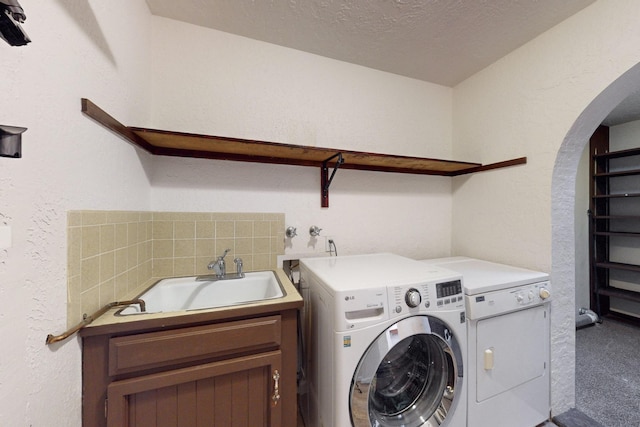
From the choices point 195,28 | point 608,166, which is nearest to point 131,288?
point 195,28

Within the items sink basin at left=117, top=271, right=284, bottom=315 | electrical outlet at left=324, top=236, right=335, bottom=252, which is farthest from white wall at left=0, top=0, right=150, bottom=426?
electrical outlet at left=324, top=236, right=335, bottom=252

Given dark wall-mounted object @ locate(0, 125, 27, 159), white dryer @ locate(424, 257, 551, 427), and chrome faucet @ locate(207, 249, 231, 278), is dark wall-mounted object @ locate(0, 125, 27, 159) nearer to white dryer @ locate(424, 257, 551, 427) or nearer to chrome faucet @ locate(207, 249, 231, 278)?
chrome faucet @ locate(207, 249, 231, 278)

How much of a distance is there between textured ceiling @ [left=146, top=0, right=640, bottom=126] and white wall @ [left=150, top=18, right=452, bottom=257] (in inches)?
4.4

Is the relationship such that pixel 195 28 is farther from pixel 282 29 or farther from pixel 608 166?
pixel 608 166

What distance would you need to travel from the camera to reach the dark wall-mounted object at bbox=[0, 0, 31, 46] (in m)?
0.36

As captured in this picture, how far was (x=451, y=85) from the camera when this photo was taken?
85.4 inches

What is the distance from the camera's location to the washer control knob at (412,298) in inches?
40.4

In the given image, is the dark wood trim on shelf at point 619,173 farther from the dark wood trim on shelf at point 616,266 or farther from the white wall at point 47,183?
the white wall at point 47,183

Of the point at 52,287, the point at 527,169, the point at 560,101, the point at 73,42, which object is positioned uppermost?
the point at 560,101

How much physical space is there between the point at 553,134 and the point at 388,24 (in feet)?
4.11

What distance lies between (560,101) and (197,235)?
241cm

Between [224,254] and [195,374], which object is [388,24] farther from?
[195,374]

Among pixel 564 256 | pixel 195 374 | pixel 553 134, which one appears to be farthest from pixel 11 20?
pixel 564 256

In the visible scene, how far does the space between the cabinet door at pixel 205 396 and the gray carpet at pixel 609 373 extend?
6.63 ft
